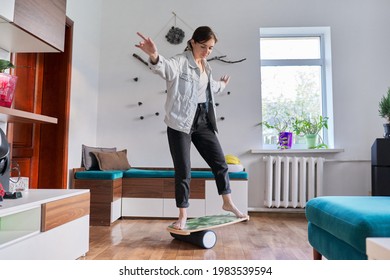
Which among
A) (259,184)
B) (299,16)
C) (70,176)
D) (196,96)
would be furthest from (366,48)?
(70,176)

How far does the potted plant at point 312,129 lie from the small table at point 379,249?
9.91 ft

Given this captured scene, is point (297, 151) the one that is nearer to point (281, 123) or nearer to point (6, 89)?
point (281, 123)

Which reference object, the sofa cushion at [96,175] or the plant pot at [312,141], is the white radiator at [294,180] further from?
the sofa cushion at [96,175]

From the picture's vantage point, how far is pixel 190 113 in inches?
79.0

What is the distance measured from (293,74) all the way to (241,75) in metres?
0.75

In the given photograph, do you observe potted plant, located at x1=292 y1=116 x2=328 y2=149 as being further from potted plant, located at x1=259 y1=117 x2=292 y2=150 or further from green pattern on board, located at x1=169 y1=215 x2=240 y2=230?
green pattern on board, located at x1=169 y1=215 x2=240 y2=230

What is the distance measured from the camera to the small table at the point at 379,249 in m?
0.75

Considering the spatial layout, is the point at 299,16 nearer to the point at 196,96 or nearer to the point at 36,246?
the point at 196,96

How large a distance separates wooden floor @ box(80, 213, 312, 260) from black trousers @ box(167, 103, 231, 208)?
1.10 ft

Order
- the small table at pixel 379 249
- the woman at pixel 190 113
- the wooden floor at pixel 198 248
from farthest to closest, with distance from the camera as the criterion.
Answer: the woman at pixel 190 113 < the wooden floor at pixel 198 248 < the small table at pixel 379 249

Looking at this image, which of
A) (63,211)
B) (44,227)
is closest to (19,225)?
(44,227)

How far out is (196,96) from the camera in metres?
2.05

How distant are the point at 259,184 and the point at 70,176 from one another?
6.87 ft

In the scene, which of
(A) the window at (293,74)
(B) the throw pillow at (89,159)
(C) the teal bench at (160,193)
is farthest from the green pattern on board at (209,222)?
(A) the window at (293,74)
